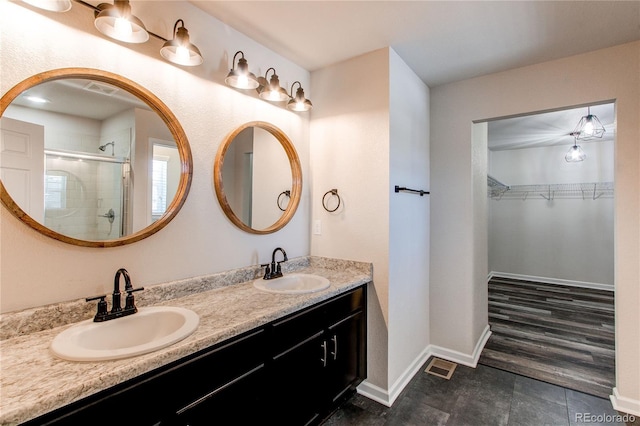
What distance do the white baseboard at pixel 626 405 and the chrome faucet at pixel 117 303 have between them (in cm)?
306

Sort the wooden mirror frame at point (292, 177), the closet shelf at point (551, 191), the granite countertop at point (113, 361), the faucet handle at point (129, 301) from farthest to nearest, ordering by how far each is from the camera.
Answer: the closet shelf at point (551, 191)
the wooden mirror frame at point (292, 177)
the faucet handle at point (129, 301)
the granite countertop at point (113, 361)

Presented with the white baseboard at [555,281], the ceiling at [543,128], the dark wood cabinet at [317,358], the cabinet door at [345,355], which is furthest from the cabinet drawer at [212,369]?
the white baseboard at [555,281]

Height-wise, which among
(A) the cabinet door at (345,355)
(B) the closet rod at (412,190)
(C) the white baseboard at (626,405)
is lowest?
(C) the white baseboard at (626,405)

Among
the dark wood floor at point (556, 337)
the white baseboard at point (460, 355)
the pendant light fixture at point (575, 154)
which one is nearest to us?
the dark wood floor at point (556, 337)

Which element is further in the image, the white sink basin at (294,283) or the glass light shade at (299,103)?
the glass light shade at (299,103)

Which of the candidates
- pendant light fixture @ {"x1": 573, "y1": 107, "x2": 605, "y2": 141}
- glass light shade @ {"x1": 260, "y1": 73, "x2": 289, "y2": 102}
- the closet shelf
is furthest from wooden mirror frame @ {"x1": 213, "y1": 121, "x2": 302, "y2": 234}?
the closet shelf

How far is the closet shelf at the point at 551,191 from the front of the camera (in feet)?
15.9

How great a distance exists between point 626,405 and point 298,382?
A: 2252 mm

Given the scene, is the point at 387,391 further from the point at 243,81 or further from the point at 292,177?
the point at 243,81

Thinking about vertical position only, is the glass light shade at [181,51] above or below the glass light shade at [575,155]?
below

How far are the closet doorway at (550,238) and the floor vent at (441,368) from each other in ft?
1.28

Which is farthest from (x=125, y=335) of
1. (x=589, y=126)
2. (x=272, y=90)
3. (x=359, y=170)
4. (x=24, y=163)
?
(x=589, y=126)

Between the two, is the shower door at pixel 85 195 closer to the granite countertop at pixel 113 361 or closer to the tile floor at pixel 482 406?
the granite countertop at pixel 113 361

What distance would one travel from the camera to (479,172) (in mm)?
2895
